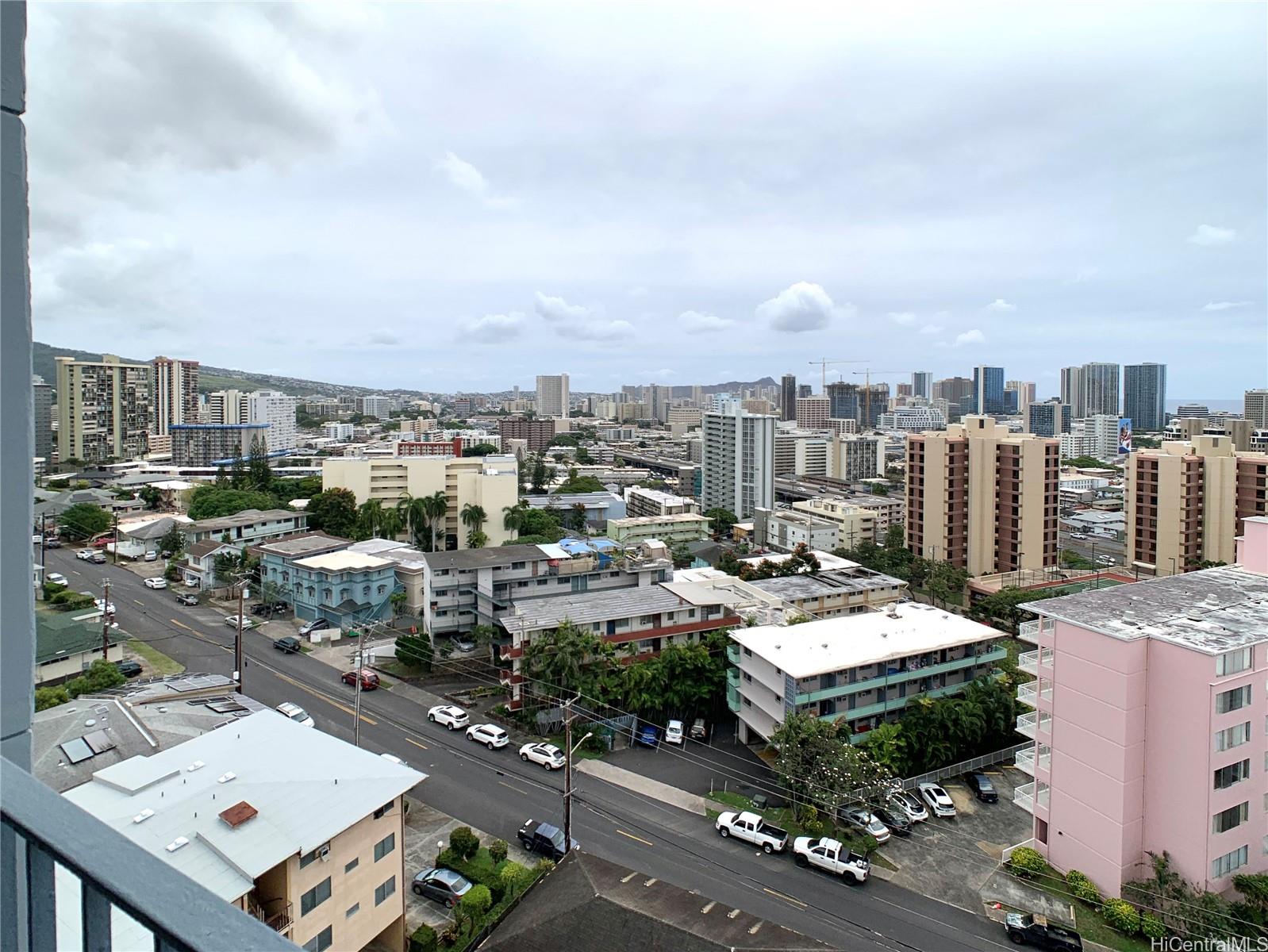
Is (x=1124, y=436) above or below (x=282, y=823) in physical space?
above

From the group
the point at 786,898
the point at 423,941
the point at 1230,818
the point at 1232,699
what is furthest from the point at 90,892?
the point at 1230,818

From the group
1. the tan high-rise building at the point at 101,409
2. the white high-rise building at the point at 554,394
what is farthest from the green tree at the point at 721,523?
the white high-rise building at the point at 554,394

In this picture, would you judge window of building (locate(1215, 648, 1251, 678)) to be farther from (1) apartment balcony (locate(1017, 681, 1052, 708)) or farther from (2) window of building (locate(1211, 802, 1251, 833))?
(1) apartment balcony (locate(1017, 681, 1052, 708))

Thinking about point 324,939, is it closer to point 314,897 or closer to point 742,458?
point 314,897

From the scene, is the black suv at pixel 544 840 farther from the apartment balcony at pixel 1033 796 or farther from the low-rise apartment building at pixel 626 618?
the apartment balcony at pixel 1033 796

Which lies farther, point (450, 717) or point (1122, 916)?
point (450, 717)

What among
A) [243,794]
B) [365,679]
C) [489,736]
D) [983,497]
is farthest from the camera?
[983,497]
